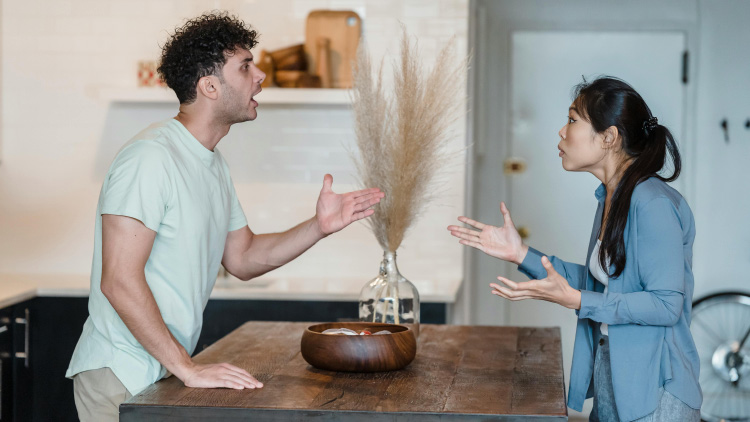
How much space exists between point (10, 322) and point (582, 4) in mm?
3563

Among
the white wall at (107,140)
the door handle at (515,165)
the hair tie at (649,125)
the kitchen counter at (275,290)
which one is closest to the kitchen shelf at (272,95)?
the white wall at (107,140)

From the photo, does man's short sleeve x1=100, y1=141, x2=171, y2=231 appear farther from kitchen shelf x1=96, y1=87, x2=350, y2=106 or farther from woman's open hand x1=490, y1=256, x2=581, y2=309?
kitchen shelf x1=96, y1=87, x2=350, y2=106

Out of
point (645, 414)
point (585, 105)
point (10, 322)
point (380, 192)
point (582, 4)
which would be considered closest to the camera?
point (645, 414)

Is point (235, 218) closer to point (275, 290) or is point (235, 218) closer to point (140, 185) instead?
point (140, 185)

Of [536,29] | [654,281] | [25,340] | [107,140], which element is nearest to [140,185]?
[654,281]

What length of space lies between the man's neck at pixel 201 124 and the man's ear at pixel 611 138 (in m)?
0.97

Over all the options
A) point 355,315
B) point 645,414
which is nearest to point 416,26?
point 355,315

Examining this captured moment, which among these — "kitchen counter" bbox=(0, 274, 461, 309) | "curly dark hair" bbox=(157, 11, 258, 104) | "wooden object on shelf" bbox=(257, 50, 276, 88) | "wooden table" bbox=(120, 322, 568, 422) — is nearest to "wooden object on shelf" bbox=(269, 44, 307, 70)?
"wooden object on shelf" bbox=(257, 50, 276, 88)

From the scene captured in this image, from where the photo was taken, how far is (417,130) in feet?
7.66

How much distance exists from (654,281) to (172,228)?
111 centimetres

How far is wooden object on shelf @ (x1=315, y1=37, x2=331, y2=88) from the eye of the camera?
378cm

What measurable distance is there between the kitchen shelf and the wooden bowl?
193cm

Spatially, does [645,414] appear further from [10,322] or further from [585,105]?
[10,322]

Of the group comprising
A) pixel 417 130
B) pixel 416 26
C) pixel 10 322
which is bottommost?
pixel 10 322
